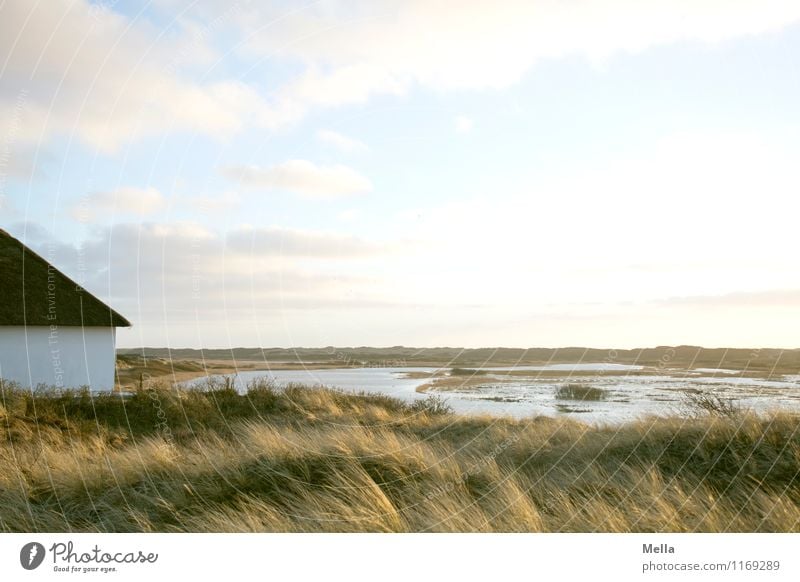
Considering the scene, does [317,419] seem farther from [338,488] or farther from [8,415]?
[338,488]

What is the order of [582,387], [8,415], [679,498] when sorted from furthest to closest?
[582,387] → [8,415] → [679,498]

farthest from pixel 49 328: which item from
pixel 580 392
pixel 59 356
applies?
pixel 580 392

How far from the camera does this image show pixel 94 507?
7172 millimetres

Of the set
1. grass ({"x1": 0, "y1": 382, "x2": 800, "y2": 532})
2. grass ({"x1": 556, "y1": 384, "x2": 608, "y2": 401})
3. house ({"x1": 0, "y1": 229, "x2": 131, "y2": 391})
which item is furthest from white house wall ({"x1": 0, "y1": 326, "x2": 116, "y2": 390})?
grass ({"x1": 556, "y1": 384, "x2": 608, "y2": 401})

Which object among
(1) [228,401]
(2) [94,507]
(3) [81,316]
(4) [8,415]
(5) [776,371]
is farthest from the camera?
(3) [81,316]

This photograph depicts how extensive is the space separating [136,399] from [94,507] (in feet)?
36.7

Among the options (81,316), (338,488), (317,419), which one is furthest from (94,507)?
(81,316)

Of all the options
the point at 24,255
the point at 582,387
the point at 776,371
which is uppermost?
the point at 24,255

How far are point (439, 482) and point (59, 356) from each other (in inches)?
796

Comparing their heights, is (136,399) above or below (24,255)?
below

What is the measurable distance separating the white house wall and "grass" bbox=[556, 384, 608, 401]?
1502 cm
